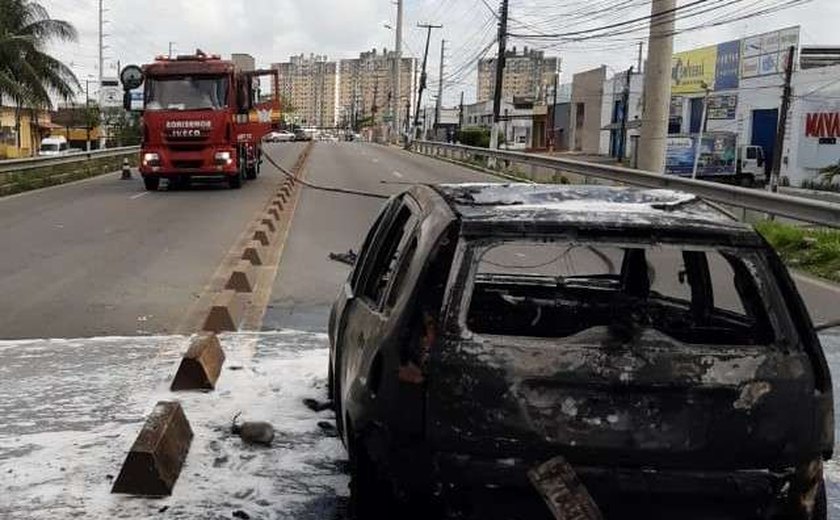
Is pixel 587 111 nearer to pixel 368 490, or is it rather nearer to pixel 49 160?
pixel 49 160

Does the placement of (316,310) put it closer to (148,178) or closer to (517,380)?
(517,380)

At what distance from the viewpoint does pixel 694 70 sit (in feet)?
193

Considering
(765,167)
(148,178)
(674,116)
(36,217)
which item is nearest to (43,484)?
(36,217)

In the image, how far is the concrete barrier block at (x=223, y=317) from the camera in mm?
7344

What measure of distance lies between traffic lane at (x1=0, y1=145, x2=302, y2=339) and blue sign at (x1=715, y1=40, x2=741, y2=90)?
38458 mm

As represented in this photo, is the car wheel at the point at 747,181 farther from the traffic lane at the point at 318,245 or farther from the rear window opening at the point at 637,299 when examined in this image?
the rear window opening at the point at 637,299

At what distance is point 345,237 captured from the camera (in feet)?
44.9

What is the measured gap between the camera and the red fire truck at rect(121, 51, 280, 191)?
862 inches

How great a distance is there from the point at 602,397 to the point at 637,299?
3.90 feet

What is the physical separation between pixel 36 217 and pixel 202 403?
1241 cm

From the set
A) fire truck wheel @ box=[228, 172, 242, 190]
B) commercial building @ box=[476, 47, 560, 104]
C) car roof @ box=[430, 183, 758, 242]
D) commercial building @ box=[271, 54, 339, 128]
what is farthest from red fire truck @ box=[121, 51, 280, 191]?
commercial building @ box=[271, 54, 339, 128]

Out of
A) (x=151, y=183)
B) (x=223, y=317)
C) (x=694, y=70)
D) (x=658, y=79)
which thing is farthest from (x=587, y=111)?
(x=223, y=317)

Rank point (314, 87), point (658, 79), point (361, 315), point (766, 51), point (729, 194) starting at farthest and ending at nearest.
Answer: point (314, 87) → point (766, 51) → point (658, 79) → point (729, 194) → point (361, 315)

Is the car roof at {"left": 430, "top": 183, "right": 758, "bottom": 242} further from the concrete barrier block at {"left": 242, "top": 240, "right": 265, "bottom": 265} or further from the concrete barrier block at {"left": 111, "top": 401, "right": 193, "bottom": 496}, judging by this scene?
the concrete barrier block at {"left": 242, "top": 240, "right": 265, "bottom": 265}
